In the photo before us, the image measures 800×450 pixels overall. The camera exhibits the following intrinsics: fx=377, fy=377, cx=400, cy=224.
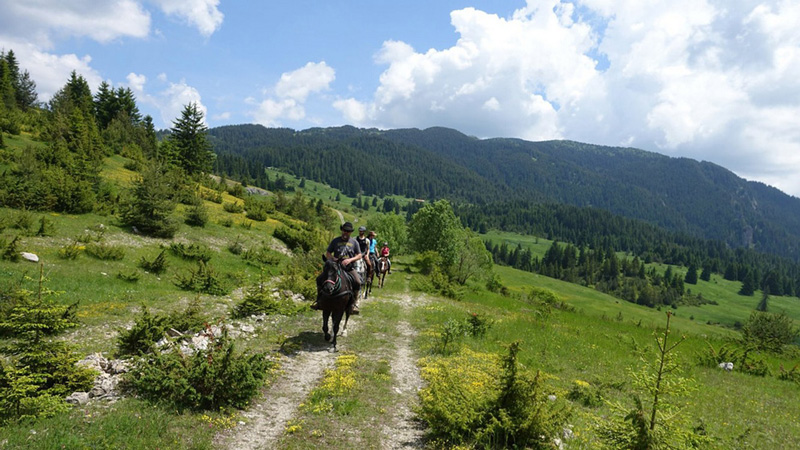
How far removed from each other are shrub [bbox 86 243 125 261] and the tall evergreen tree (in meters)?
44.8

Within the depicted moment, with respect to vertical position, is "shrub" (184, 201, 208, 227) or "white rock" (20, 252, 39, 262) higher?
"shrub" (184, 201, 208, 227)

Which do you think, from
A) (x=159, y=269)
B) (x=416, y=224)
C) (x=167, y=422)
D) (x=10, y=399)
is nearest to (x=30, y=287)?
(x=159, y=269)

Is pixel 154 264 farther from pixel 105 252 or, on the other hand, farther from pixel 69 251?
pixel 69 251

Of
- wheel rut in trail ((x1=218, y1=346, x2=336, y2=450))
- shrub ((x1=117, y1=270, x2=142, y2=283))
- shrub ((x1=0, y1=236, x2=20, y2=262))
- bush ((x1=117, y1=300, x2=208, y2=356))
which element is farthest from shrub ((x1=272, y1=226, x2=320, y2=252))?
wheel rut in trail ((x1=218, y1=346, x2=336, y2=450))

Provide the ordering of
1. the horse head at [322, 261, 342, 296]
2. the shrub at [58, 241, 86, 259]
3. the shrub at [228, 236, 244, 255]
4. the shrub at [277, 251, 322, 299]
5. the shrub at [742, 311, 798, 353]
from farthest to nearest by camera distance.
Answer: the shrub at [228, 236, 244, 255] < the shrub at [742, 311, 798, 353] < the shrub at [277, 251, 322, 299] < the shrub at [58, 241, 86, 259] < the horse head at [322, 261, 342, 296]

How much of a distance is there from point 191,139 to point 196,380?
2640 inches

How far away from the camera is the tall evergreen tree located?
62.6 meters

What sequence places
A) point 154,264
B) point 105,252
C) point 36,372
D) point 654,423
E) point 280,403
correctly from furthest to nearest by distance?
1. point 154,264
2. point 105,252
3. point 280,403
4. point 36,372
5. point 654,423

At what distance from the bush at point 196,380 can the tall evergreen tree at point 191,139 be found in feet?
203

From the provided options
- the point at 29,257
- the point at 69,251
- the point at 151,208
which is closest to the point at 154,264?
the point at 69,251

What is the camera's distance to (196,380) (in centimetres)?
779

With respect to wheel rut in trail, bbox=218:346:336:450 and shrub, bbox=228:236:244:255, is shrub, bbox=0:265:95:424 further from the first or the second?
shrub, bbox=228:236:244:255

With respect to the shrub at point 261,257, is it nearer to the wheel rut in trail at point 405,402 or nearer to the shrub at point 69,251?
the shrub at point 69,251

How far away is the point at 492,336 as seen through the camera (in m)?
17.1
